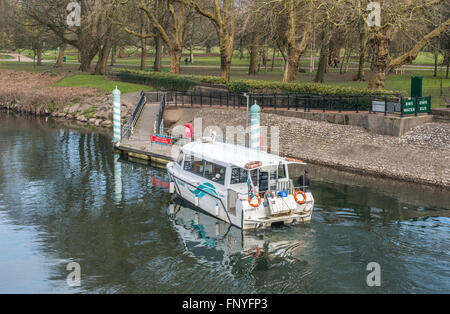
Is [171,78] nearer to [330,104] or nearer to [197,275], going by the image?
[330,104]

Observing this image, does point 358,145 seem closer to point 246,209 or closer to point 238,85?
point 238,85

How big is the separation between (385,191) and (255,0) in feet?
86.3

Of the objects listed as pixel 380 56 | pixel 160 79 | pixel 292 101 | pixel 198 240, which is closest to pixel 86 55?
pixel 160 79

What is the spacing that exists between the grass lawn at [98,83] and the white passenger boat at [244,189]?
111 feet

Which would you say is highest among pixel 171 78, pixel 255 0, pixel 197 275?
pixel 255 0

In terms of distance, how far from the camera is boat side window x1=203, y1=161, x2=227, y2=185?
82.2ft

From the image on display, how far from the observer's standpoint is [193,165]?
2741cm

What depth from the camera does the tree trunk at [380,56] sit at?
40.2 m

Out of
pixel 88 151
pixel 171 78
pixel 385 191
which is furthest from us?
pixel 171 78

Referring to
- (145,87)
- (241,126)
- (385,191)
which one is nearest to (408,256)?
(385,191)

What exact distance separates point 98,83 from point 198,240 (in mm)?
44092

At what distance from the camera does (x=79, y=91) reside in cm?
6156

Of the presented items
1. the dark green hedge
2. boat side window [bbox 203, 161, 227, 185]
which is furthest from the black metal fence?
boat side window [bbox 203, 161, 227, 185]

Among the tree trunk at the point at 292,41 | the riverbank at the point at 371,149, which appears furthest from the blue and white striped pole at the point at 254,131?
the tree trunk at the point at 292,41
